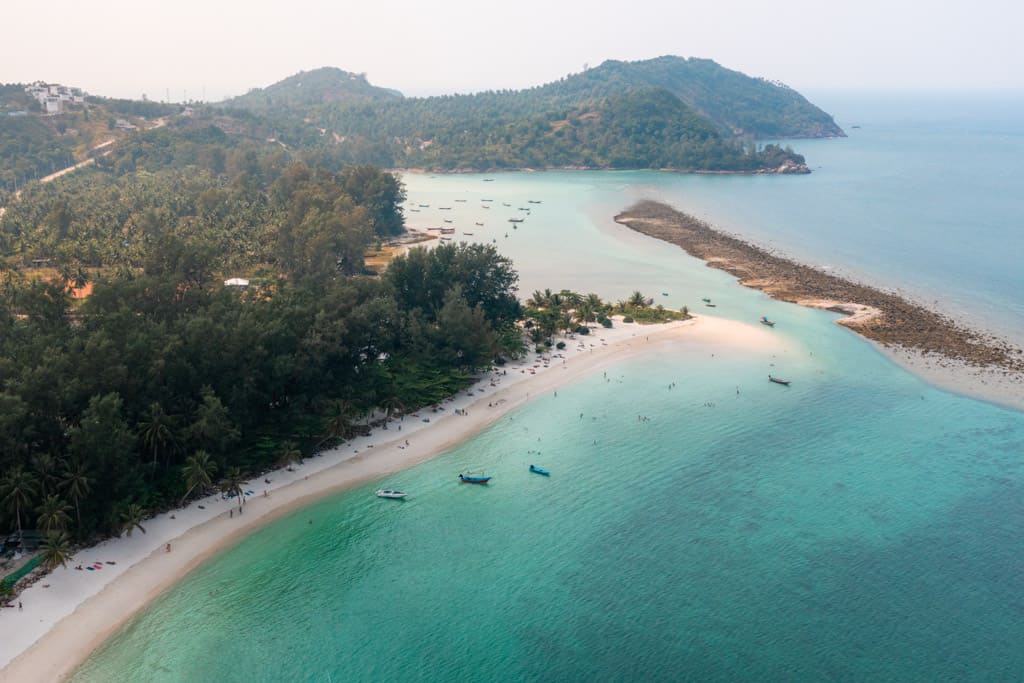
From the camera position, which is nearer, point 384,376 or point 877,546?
point 877,546

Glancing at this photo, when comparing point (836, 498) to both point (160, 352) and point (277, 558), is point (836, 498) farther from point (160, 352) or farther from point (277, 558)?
point (160, 352)

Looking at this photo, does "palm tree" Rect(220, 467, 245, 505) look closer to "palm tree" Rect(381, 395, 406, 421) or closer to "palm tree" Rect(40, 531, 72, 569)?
"palm tree" Rect(40, 531, 72, 569)

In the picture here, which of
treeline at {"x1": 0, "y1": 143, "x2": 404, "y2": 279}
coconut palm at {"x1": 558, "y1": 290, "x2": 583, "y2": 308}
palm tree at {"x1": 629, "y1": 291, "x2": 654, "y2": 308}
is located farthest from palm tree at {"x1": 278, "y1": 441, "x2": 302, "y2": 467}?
palm tree at {"x1": 629, "y1": 291, "x2": 654, "y2": 308}

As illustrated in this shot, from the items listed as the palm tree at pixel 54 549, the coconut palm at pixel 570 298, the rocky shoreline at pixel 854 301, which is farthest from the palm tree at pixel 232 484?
the rocky shoreline at pixel 854 301

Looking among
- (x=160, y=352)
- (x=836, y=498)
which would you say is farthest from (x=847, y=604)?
(x=160, y=352)

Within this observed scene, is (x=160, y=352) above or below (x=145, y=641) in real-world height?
above

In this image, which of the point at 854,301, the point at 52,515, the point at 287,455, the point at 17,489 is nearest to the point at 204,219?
the point at 287,455

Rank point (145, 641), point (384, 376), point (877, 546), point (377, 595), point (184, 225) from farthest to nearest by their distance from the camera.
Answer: point (184, 225), point (384, 376), point (877, 546), point (377, 595), point (145, 641)

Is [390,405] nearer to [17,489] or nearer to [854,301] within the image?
[17,489]
